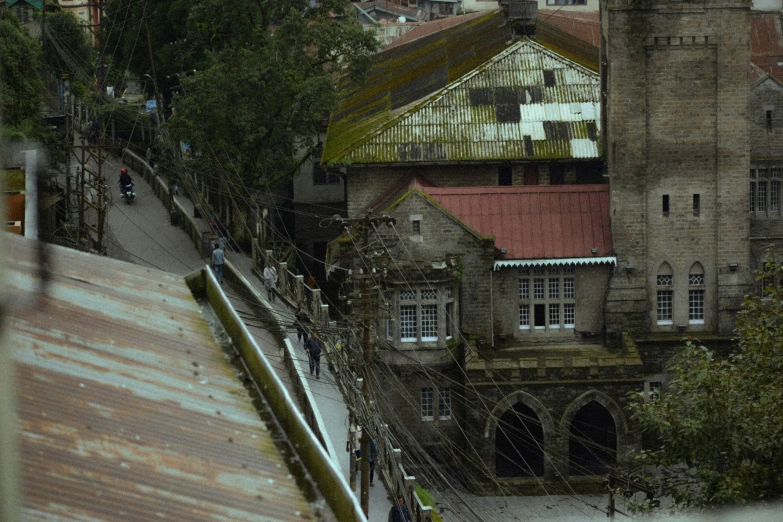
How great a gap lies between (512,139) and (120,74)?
108 ft

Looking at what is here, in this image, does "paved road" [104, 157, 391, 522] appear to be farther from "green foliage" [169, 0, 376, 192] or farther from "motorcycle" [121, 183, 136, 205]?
"green foliage" [169, 0, 376, 192]

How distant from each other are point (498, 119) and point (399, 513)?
71.0 feet

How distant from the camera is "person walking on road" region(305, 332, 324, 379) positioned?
3956 centimetres

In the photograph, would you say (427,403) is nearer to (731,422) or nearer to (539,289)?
(539,289)

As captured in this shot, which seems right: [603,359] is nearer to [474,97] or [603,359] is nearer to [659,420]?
[474,97]

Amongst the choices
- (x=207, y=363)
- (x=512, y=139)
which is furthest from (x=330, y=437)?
(x=207, y=363)

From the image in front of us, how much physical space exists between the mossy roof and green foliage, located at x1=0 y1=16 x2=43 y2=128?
10.6 metres

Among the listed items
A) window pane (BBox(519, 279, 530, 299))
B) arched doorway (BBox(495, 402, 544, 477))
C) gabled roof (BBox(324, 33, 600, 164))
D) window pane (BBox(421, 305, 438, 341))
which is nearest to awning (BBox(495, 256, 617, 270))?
window pane (BBox(519, 279, 530, 299))

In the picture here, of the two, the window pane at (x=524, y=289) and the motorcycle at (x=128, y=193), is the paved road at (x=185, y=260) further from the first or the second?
the window pane at (x=524, y=289)

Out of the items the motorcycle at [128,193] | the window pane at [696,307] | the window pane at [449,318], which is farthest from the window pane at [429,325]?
the motorcycle at [128,193]

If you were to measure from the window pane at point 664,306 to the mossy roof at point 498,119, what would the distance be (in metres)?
5.43

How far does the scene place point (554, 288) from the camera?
158 ft

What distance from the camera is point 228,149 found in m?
53.2

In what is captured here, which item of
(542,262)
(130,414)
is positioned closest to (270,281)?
(542,262)
